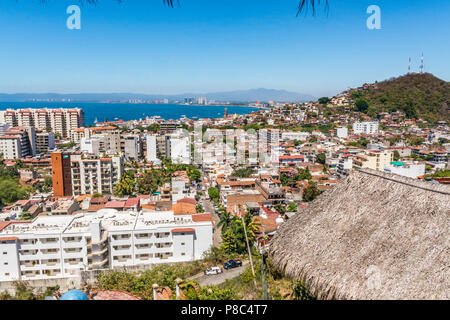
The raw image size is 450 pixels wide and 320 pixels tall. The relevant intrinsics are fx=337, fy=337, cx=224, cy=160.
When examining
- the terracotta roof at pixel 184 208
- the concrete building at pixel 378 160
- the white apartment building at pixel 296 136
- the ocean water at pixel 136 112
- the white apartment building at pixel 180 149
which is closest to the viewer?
the terracotta roof at pixel 184 208

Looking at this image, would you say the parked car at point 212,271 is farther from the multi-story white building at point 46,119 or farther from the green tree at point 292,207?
the multi-story white building at point 46,119

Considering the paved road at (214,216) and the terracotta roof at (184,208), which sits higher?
the terracotta roof at (184,208)

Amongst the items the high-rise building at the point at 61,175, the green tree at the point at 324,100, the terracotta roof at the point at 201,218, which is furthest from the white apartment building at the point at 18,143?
the green tree at the point at 324,100

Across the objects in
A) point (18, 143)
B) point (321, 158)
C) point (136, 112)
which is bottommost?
point (321, 158)

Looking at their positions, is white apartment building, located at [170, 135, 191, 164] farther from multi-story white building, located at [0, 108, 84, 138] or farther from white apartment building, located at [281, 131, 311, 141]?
multi-story white building, located at [0, 108, 84, 138]

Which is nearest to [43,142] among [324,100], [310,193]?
[310,193]

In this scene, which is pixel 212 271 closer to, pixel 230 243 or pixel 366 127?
pixel 230 243
